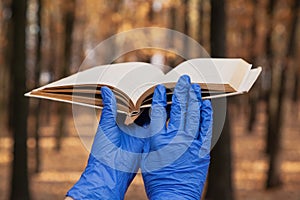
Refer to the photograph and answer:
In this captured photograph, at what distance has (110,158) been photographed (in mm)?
3316

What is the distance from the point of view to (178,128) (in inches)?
125

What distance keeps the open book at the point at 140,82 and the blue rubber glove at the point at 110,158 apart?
0.09 meters

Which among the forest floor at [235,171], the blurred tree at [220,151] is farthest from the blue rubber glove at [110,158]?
the forest floor at [235,171]

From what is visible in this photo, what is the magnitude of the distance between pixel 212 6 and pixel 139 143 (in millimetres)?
7564

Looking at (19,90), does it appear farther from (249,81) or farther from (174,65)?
(249,81)

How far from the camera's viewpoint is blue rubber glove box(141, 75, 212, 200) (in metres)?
3.18

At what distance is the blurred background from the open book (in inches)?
223

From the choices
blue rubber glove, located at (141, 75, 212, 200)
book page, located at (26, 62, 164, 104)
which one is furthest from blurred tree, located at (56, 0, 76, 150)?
blue rubber glove, located at (141, 75, 212, 200)

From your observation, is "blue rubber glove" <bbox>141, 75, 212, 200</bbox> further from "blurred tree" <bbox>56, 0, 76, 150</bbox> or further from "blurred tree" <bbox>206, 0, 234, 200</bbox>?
"blurred tree" <bbox>56, 0, 76, 150</bbox>

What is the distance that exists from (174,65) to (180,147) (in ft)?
38.2

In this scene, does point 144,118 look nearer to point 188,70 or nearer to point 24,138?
point 188,70

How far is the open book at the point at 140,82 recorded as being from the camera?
3.21m

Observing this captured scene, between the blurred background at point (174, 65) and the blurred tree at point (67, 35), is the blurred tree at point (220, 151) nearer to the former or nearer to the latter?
the blurred background at point (174, 65)

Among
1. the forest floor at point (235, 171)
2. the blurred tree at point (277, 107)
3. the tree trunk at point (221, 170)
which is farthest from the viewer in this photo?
the blurred tree at point (277, 107)
